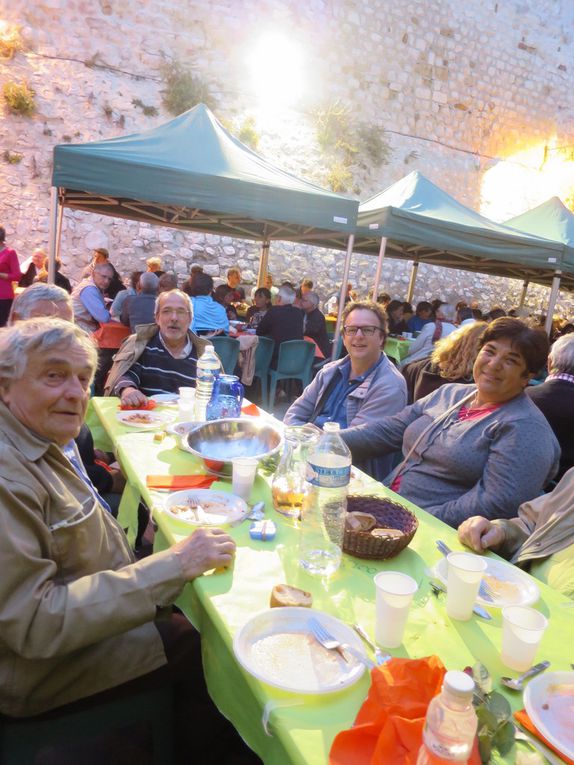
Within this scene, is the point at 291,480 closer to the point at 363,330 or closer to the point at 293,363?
the point at 363,330

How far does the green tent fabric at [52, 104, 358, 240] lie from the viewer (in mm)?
4785

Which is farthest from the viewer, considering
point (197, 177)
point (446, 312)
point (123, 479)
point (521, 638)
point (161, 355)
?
point (446, 312)

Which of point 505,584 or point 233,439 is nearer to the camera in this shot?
point 505,584

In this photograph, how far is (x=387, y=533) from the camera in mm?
1550

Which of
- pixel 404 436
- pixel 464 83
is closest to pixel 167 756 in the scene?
pixel 404 436

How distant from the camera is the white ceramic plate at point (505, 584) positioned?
1.41 metres

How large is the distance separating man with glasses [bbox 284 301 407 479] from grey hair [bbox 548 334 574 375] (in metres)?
1.07

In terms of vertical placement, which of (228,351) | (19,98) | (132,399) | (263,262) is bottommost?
(228,351)

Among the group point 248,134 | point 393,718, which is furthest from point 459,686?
point 248,134

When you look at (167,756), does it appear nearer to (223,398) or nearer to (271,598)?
(271,598)

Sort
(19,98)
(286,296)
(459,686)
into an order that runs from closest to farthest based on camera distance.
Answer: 1. (459,686)
2. (286,296)
3. (19,98)

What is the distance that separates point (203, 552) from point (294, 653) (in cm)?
40

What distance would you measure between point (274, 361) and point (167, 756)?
201 inches

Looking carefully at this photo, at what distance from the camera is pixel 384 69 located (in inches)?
695
